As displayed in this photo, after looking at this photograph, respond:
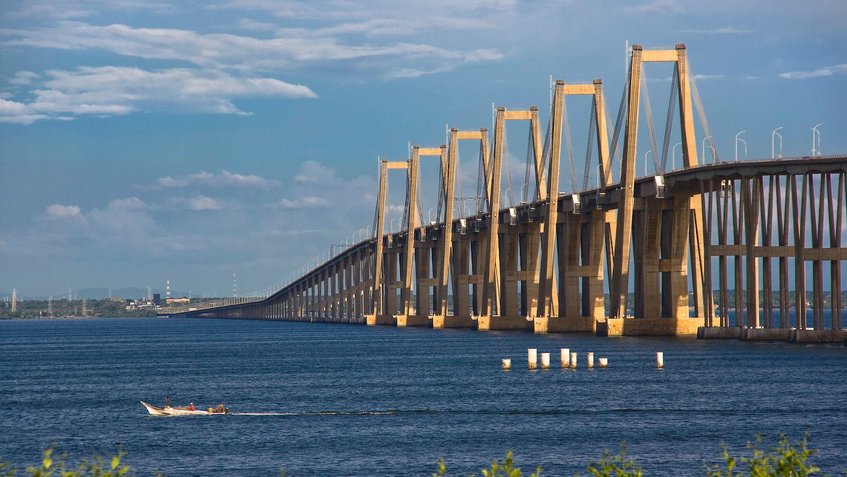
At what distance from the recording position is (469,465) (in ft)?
134

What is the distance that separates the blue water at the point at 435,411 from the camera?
43.2m

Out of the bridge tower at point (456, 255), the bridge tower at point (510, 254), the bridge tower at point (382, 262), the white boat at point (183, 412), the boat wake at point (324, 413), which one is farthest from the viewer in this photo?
the bridge tower at point (382, 262)

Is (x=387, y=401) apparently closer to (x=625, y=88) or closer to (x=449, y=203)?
(x=625, y=88)

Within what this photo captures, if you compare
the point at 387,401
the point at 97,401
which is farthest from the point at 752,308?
the point at 97,401

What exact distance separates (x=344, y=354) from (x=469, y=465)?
231 ft

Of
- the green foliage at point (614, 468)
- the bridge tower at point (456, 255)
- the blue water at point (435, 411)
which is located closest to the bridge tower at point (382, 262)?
the bridge tower at point (456, 255)

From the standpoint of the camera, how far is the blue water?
43.2 m

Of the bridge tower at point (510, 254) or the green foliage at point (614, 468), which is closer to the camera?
the green foliage at point (614, 468)

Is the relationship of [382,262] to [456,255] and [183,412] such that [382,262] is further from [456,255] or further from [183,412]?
[183,412]

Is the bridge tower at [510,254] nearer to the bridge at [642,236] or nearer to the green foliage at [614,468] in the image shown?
the bridge at [642,236]

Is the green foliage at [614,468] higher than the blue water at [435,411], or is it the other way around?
the green foliage at [614,468]

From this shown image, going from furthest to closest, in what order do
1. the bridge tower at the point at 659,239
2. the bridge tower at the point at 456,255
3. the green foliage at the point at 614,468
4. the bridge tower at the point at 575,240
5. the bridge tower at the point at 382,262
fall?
the bridge tower at the point at 382,262 < the bridge tower at the point at 456,255 < the bridge tower at the point at 575,240 < the bridge tower at the point at 659,239 < the green foliage at the point at 614,468

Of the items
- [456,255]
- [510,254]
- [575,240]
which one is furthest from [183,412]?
[456,255]

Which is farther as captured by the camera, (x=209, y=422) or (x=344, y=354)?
(x=344, y=354)
